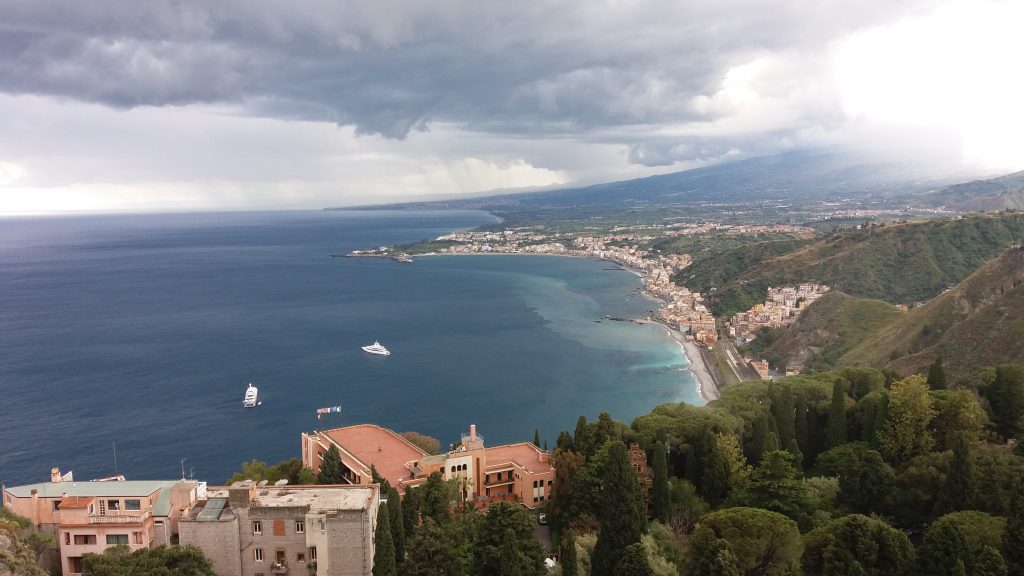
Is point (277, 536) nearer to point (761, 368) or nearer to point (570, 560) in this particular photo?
point (570, 560)

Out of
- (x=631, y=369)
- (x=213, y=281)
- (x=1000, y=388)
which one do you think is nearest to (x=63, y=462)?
(x=631, y=369)

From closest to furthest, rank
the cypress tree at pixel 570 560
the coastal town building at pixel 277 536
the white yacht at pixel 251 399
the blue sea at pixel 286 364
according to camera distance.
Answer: the cypress tree at pixel 570 560, the coastal town building at pixel 277 536, the blue sea at pixel 286 364, the white yacht at pixel 251 399

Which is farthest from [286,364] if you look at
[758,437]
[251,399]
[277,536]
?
[277,536]

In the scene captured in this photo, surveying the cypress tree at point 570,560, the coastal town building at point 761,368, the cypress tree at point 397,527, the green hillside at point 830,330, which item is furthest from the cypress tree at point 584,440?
the green hillside at point 830,330

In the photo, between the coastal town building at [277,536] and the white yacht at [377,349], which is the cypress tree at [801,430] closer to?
the coastal town building at [277,536]

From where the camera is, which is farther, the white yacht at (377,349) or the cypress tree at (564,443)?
the white yacht at (377,349)

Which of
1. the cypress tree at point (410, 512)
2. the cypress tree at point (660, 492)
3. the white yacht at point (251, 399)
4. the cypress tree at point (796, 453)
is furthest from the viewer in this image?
the white yacht at point (251, 399)

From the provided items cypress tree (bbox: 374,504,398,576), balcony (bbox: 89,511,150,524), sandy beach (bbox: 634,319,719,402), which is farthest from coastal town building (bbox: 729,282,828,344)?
balcony (bbox: 89,511,150,524)

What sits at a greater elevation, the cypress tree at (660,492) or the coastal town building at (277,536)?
the coastal town building at (277,536)

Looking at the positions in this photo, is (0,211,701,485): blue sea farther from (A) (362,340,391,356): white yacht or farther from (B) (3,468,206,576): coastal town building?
(B) (3,468,206,576): coastal town building
